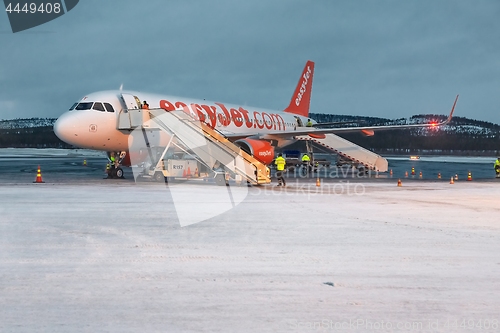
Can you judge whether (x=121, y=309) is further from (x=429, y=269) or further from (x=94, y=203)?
(x=94, y=203)

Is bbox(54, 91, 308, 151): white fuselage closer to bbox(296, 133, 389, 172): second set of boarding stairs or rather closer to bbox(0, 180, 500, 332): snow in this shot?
bbox(0, 180, 500, 332): snow

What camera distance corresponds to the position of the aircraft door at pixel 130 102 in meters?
25.2

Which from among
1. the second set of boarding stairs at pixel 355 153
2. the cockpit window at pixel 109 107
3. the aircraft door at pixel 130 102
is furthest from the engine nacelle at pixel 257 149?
the second set of boarding stairs at pixel 355 153

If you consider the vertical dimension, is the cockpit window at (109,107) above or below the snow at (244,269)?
above

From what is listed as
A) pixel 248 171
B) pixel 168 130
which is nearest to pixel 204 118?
pixel 168 130

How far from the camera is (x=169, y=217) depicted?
40.9 feet

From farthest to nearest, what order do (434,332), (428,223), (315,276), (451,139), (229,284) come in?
1. (451,139)
2. (428,223)
3. (315,276)
4. (229,284)
5. (434,332)

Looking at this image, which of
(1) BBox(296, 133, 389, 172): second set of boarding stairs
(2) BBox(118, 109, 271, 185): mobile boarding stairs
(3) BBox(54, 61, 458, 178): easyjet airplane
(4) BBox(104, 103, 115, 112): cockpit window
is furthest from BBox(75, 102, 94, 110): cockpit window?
(1) BBox(296, 133, 389, 172): second set of boarding stairs

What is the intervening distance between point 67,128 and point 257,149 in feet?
25.9

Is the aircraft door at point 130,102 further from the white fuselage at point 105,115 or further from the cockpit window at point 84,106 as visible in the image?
the cockpit window at point 84,106

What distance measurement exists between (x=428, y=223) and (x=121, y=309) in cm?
796

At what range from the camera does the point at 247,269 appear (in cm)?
743

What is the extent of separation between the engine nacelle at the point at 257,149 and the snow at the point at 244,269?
12.4m

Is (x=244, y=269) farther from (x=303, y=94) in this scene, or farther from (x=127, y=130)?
(x=303, y=94)
